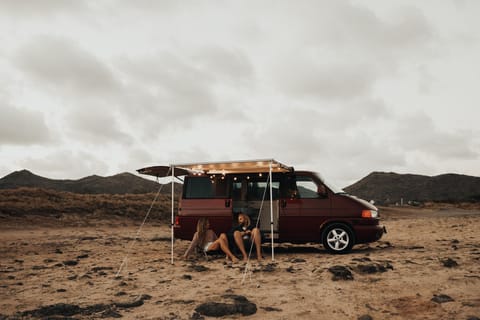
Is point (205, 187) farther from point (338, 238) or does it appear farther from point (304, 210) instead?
point (338, 238)

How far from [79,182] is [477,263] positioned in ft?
297

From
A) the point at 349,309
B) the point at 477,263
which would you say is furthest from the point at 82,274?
the point at 477,263

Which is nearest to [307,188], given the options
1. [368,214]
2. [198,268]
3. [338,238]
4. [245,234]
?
[338,238]

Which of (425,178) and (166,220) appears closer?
(166,220)

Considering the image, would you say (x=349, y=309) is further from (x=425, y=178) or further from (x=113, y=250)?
(x=425, y=178)

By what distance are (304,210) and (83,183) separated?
85544 millimetres

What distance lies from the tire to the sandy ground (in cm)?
25

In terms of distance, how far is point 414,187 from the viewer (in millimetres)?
97312

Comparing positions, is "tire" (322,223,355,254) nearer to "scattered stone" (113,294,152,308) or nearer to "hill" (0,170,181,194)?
"scattered stone" (113,294,152,308)

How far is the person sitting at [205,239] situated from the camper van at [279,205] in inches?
16.6

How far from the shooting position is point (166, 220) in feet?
83.4

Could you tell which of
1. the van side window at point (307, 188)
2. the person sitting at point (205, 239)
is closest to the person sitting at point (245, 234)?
the person sitting at point (205, 239)

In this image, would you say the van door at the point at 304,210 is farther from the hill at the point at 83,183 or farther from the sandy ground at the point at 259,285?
A: the hill at the point at 83,183

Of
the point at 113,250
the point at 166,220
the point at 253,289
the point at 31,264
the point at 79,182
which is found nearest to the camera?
the point at 253,289
